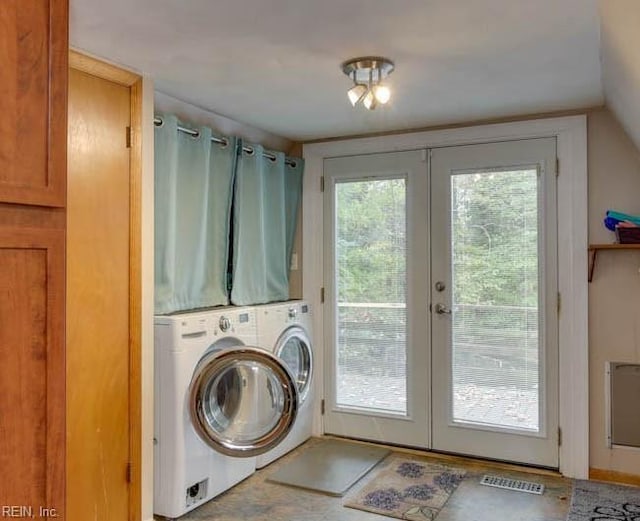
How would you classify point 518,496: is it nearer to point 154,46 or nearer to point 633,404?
point 633,404

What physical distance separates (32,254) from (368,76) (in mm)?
1746

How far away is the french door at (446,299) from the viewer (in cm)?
327

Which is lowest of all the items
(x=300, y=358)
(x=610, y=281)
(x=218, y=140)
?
(x=300, y=358)

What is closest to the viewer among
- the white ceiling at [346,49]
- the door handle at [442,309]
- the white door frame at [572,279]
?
the white ceiling at [346,49]

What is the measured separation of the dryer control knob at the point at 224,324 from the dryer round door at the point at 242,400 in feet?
0.38

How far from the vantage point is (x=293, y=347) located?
141 inches

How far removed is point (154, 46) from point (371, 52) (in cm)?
86

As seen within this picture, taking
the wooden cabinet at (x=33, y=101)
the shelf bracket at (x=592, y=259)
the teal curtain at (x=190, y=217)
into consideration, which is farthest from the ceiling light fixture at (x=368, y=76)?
the shelf bracket at (x=592, y=259)

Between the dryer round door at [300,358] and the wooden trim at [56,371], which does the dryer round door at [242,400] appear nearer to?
the dryer round door at [300,358]

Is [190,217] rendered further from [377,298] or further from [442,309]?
[442,309]

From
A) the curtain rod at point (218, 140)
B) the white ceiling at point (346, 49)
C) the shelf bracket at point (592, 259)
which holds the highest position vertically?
the white ceiling at point (346, 49)

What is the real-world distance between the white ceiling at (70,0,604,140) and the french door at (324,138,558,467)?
0.50 metres

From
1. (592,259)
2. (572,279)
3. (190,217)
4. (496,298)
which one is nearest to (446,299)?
(496,298)

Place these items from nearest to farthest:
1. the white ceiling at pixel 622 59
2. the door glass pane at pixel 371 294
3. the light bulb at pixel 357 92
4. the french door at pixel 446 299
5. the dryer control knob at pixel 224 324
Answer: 1. the white ceiling at pixel 622 59
2. the light bulb at pixel 357 92
3. the dryer control knob at pixel 224 324
4. the french door at pixel 446 299
5. the door glass pane at pixel 371 294
